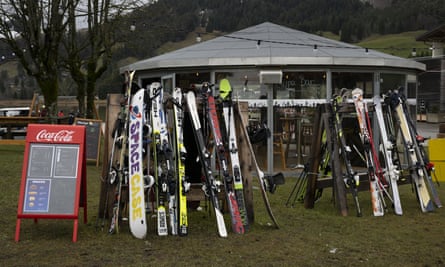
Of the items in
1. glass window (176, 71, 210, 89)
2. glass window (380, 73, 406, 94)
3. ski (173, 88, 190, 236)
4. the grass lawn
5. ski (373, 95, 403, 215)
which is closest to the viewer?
the grass lawn

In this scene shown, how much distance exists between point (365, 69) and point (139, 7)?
9677 mm

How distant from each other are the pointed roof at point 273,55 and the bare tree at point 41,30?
4.82 m

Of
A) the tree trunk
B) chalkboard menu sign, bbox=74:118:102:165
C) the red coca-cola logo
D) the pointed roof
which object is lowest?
chalkboard menu sign, bbox=74:118:102:165

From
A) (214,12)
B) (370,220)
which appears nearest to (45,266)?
(370,220)

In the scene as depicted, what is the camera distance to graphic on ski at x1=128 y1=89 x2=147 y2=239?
245 inches

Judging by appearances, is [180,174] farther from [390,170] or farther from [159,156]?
[390,170]

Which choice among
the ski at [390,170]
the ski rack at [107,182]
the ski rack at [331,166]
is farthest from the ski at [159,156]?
the ski at [390,170]

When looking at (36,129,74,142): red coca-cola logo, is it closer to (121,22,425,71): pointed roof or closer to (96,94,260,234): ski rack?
(96,94,260,234): ski rack

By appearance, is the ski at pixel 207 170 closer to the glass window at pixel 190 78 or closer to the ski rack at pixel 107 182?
the ski rack at pixel 107 182

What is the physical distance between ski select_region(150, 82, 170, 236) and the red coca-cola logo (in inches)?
37.4

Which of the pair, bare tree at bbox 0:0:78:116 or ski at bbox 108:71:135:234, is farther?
bare tree at bbox 0:0:78:116

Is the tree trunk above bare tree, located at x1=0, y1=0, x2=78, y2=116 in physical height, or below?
below

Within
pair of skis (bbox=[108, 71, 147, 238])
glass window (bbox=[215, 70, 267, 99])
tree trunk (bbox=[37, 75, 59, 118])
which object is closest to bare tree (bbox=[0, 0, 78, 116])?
tree trunk (bbox=[37, 75, 59, 118])

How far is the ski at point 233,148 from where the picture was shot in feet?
22.1
